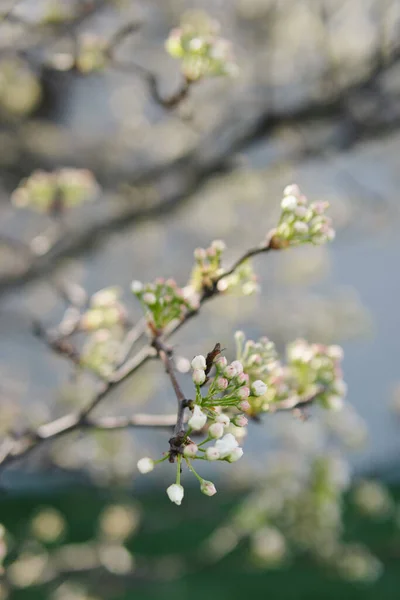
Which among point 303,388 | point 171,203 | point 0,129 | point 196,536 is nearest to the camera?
point 303,388

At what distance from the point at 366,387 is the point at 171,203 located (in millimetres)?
7217

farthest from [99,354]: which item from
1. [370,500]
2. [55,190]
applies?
[370,500]

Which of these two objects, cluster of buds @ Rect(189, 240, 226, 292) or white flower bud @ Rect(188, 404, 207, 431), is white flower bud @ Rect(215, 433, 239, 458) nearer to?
white flower bud @ Rect(188, 404, 207, 431)

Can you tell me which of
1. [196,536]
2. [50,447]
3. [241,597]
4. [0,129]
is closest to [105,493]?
[196,536]

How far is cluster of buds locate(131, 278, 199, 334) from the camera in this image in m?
0.98

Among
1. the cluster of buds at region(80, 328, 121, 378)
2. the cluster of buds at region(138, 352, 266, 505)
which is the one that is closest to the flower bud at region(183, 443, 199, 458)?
the cluster of buds at region(138, 352, 266, 505)

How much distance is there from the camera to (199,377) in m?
0.78

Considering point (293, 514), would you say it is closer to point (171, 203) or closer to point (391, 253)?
point (171, 203)

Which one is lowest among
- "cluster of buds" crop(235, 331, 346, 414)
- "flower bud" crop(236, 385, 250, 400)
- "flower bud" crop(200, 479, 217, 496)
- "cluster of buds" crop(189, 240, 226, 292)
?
"flower bud" crop(200, 479, 217, 496)

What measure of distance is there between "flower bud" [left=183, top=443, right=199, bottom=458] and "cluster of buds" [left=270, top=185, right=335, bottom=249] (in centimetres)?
38

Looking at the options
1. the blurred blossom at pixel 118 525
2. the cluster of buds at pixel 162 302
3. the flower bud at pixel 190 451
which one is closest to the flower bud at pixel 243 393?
the flower bud at pixel 190 451

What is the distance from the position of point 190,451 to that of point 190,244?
5003 millimetres

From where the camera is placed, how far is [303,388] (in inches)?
45.9

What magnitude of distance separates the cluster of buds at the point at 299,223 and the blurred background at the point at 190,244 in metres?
0.35
